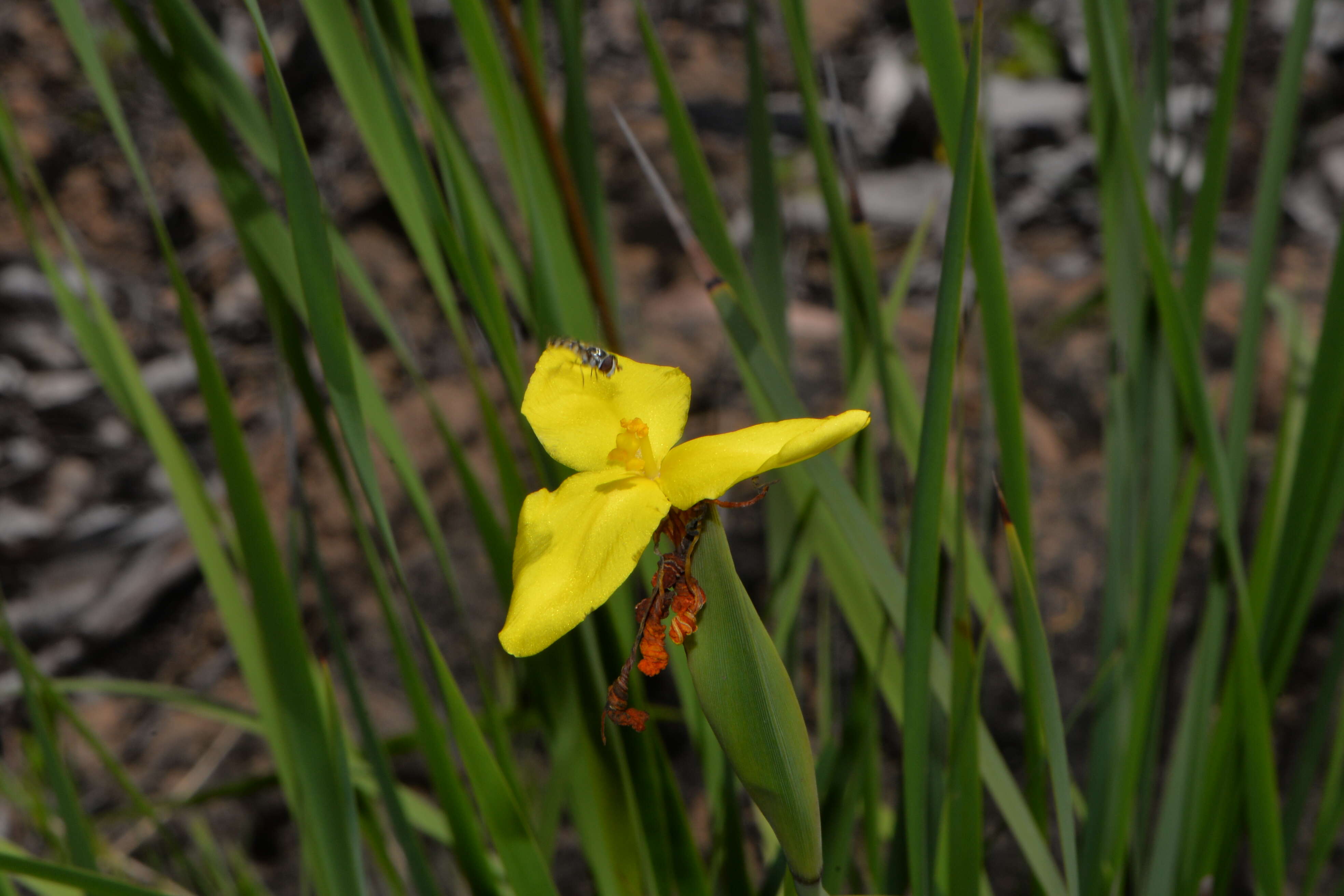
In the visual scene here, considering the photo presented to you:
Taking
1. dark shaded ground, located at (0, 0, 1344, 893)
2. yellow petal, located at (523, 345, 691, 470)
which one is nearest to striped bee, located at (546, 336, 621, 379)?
yellow petal, located at (523, 345, 691, 470)

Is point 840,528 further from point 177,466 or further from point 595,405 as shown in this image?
point 177,466

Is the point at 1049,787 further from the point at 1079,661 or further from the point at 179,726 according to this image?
the point at 179,726

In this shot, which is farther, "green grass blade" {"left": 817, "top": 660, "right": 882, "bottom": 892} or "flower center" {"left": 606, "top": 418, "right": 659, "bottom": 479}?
"green grass blade" {"left": 817, "top": 660, "right": 882, "bottom": 892}

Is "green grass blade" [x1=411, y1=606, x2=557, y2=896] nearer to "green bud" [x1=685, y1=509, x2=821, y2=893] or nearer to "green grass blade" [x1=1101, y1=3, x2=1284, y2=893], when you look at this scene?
"green bud" [x1=685, y1=509, x2=821, y2=893]

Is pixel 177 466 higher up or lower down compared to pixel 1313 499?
higher up

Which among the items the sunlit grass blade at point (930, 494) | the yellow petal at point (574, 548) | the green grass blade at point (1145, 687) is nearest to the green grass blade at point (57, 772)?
the yellow petal at point (574, 548)

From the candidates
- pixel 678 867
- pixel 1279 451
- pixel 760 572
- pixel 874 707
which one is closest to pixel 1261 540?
pixel 1279 451

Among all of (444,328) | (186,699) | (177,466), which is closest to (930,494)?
(177,466)
